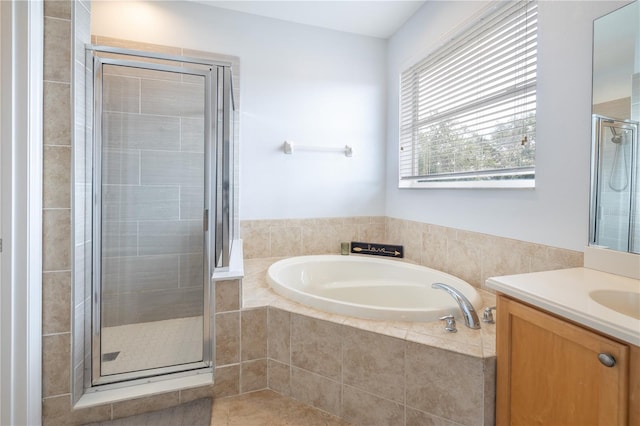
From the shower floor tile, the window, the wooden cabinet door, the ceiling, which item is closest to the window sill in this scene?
the window

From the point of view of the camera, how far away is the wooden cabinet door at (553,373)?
76 centimetres

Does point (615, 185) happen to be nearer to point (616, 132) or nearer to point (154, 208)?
point (616, 132)

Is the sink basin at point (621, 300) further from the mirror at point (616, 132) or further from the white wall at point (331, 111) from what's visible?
the white wall at point (331, 111)

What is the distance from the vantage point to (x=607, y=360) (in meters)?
0.76

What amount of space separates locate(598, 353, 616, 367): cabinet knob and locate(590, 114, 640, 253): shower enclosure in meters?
0.62

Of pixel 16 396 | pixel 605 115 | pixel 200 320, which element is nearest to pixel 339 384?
pixel 200 320

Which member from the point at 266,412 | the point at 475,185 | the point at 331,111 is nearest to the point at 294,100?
the point at 331,111

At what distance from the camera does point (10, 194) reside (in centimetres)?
118

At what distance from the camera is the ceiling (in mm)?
2338

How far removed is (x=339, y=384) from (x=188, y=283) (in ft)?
3.58

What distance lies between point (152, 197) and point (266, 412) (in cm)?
137

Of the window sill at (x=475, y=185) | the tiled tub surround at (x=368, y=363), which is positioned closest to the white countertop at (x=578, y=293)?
the tiled tub surround at (x=368, y=363)

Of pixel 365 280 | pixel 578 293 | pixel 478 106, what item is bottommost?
pixel 365 280

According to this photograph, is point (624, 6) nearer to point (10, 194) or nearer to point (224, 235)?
point (224, 235)
